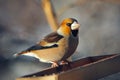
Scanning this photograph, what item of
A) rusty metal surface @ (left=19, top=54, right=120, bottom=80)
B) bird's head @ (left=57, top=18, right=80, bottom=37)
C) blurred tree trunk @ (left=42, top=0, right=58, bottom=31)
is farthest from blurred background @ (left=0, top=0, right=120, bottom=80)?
rusty metal surface @ (left=19, top=54, right=120, bottom=80)

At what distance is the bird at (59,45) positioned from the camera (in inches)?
118

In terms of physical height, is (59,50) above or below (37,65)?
above

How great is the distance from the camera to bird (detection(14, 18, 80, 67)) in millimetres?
3010

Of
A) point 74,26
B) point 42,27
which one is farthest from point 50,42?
point 42,27

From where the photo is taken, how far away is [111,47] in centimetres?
607

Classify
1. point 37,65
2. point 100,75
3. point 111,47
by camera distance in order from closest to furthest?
1. point 100,75
2. point 37,65
3. point 111,47

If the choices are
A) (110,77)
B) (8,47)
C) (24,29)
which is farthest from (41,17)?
(110,77)

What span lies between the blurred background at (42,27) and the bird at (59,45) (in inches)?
92.6

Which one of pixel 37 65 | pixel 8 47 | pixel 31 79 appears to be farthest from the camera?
pixel 8 47

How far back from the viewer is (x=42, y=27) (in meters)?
6.95

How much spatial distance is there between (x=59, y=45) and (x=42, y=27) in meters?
3.96

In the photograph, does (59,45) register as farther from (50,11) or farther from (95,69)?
(50,11)

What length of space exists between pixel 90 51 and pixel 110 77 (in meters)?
3.81

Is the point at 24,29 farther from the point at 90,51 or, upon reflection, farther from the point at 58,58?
the point at 58,58
